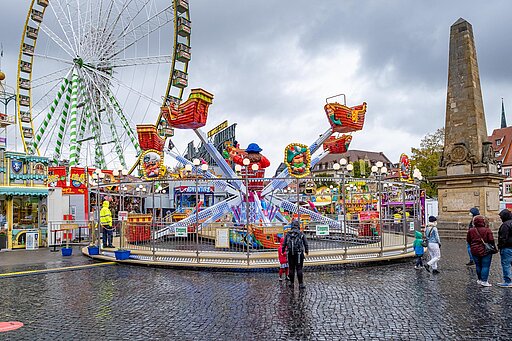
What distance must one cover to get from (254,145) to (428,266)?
8.63 m

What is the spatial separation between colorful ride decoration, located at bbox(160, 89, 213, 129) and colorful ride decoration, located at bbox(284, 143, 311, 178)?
9.98 ft

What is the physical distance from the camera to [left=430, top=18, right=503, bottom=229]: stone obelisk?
67.1 feet

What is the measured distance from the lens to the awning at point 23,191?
17.7 metres

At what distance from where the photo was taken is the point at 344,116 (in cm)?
1664

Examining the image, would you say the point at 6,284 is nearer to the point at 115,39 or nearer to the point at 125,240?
the point at 125,240

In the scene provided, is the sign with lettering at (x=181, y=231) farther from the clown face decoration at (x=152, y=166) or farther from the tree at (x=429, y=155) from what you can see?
the tree at (x=429, y=155)

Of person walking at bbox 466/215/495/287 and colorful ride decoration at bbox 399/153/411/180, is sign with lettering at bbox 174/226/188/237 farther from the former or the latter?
colorful ride decoration at bbox 399/153/411/180

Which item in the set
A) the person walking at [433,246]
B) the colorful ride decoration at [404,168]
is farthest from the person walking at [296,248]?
the colorful ride decoration at [404,168]

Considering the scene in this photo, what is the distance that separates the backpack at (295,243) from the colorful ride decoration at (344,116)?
332 inches

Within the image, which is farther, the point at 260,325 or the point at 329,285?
the point at 329,285

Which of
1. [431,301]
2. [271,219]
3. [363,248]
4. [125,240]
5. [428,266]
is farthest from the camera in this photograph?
[271,219]

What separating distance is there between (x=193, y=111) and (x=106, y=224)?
452 cm

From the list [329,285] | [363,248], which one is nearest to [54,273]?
[329,285]

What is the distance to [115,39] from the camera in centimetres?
2639
